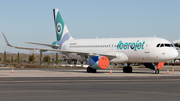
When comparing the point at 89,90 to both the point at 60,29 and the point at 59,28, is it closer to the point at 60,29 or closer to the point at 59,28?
the point at 60,29

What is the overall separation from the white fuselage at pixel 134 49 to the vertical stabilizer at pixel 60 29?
5677mm

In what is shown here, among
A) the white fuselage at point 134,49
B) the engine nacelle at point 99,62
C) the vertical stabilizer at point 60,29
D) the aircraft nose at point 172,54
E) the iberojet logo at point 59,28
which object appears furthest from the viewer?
the iberojet logo at point 59,28

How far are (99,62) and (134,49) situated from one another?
4.06 m

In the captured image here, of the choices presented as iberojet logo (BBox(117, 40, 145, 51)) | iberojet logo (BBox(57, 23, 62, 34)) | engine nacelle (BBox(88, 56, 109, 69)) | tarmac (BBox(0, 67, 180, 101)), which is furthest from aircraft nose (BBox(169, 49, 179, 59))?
iberojet logo (BBox(57, 23, 62, 34))

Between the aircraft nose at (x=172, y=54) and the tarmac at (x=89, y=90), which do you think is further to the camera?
the aircraft nose at (x=172, y=54)

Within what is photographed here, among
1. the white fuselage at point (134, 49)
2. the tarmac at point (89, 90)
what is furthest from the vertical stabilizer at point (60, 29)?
the tarmac at point (89, 90)

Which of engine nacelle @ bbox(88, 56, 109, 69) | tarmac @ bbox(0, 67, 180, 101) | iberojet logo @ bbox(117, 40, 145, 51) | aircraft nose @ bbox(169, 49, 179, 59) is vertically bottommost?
tarmac @ bbox(0, 67, 180, 101)

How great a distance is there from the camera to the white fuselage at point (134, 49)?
3038cm

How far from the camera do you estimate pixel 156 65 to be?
32438 millimetres

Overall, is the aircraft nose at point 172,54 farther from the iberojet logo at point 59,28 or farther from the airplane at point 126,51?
the iberojet logo at point 59,28

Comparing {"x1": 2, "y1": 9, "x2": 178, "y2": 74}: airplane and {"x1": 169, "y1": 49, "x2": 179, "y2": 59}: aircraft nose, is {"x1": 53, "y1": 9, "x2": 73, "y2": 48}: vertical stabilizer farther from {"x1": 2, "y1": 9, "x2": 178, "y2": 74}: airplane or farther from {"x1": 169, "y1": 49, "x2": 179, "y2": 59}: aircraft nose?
{"x1": 169, "y1": 49, "x2": 179, "y2": 59}: aircraft nose

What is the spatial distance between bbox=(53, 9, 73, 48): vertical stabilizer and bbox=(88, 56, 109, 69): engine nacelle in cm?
1058

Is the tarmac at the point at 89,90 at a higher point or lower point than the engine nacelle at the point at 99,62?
lower

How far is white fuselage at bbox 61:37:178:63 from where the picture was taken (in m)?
30.4
